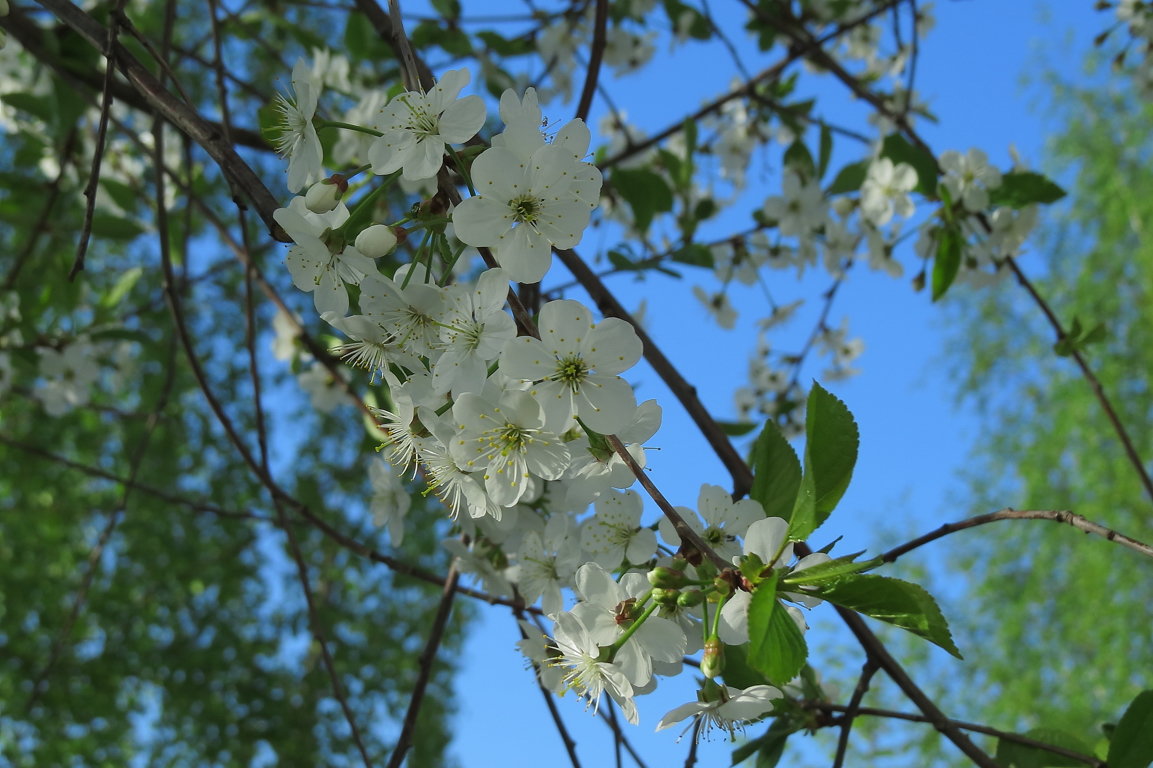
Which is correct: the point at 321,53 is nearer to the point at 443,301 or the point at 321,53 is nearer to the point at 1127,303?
the point at 443,301

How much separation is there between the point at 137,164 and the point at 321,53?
3.81 feet

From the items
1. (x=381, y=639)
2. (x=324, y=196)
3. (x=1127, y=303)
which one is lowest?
(x=324, y=196)

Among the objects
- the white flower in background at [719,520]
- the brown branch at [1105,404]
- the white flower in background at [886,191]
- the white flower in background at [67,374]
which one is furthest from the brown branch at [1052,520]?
the white flower in background at [67,374]

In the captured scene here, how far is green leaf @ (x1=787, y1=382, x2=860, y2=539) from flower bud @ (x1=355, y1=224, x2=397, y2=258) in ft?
1.07

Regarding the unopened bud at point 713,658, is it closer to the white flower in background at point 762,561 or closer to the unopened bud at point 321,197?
the white flower in background at point 762,561

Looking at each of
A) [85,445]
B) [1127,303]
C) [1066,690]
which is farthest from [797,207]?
[1127,303]

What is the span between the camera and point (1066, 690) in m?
6.86

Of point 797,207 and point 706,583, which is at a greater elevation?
point 797,207

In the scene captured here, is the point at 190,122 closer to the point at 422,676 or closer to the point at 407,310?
the point at 407,310

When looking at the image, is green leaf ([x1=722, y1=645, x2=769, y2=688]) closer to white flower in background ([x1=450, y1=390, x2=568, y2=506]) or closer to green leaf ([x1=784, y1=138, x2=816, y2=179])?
white flower in background ([x1=450, y1=390, x2=568, y2=506])

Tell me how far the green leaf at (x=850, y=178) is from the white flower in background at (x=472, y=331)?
4.30 ft

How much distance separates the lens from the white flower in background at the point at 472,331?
25.8 inches

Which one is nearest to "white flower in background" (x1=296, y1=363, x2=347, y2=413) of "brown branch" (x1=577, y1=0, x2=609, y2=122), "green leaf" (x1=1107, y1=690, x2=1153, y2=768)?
"brown branch" (x1=577, y1=0, x2=609, y2=122)

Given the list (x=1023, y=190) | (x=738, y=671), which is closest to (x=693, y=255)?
(x=1023, y=190)
